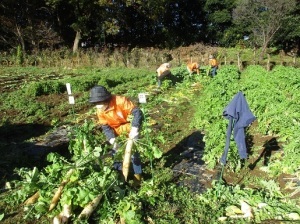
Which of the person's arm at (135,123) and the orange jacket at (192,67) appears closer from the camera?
the person's arm at (135,123)

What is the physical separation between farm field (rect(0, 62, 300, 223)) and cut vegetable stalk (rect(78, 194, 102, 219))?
0.04m

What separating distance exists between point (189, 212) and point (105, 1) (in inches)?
909

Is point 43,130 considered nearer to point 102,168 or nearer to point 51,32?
point 102,168

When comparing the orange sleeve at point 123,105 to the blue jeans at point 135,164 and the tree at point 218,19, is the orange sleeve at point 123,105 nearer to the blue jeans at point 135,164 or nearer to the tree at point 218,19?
the blue jeans at point 135,164

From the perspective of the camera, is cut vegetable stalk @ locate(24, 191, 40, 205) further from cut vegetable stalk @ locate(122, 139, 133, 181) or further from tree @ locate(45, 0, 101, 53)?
tree @ locate(45, 0, 101, 53)

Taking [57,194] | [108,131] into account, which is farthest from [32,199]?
[108,131]

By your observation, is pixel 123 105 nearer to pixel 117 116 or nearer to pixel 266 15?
pixel 117 116

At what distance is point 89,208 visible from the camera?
3805 mm

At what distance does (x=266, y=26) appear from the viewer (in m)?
22.5

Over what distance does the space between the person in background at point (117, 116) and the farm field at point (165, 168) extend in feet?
0.67

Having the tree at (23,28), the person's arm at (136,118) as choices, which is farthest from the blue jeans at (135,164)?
the tree at (23,28)

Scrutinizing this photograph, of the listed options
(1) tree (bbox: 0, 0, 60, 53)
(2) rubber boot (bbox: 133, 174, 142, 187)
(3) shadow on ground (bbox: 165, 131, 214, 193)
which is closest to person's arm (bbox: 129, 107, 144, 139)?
(2) rubber boot (bbox: 133, 174, 142, 187)

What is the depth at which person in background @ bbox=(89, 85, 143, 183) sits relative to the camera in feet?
14.0

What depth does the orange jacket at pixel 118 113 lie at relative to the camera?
4.52m
